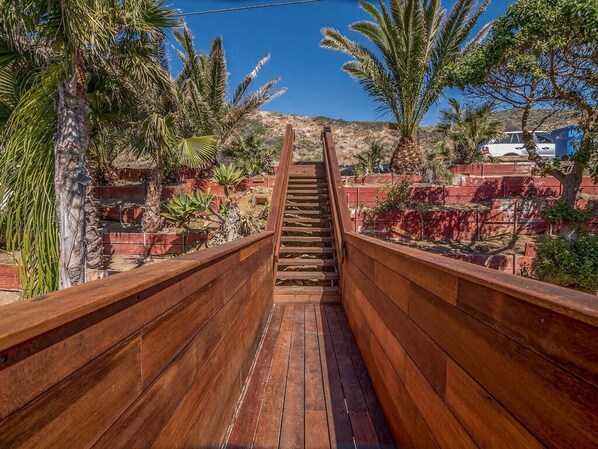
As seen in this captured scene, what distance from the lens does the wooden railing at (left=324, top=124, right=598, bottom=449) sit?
54 centimetres

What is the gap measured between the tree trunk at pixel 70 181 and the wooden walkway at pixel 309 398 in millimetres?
2512

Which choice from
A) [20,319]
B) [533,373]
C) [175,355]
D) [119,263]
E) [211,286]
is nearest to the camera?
[20,319]

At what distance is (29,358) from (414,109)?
879 centimetres

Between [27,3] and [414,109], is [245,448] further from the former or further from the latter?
[414,109]

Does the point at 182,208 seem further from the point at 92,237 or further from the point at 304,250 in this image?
the point at 304,250

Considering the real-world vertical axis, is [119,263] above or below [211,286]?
below

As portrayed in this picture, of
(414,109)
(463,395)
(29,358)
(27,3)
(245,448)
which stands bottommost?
(245,448)

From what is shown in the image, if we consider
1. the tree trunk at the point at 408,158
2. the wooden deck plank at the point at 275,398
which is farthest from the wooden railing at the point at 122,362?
the tree trunk at the point at 408,158

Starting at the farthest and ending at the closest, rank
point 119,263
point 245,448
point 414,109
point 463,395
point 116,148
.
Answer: point 116,148, point 414,109, point 119,263, point 245,448, point 463,395

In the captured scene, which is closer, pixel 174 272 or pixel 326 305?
pixel 174 272

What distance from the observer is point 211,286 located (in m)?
1.38

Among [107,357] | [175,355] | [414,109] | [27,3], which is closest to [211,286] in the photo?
[175,355]

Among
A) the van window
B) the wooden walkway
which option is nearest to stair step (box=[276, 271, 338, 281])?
the wooden walkway

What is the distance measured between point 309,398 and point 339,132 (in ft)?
84.1
